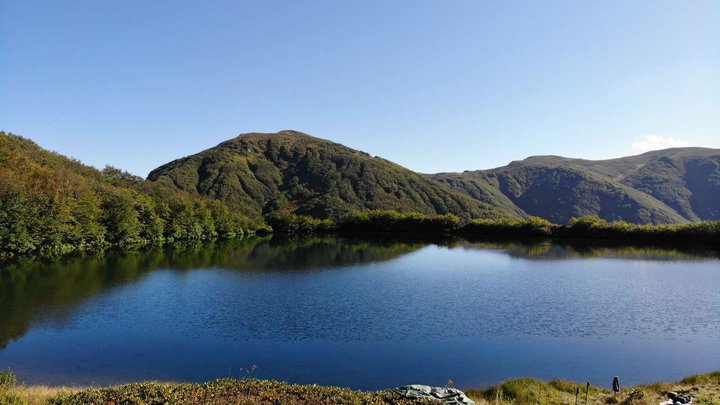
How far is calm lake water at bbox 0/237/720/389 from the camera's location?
2889 cm

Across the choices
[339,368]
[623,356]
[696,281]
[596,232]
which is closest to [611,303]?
[623,356]

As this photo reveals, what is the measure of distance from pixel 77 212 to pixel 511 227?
12521 cm

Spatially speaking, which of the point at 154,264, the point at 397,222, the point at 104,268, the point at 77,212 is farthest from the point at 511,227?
the point at 77,212

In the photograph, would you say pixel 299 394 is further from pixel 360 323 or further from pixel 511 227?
pixel 511 227

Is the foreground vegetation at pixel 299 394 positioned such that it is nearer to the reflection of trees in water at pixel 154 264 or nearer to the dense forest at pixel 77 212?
the reflection of trees in water at pixel 154 264

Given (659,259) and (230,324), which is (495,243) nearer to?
(659,259)

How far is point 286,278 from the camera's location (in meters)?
66.0

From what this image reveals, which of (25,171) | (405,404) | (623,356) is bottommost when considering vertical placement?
(623,356)

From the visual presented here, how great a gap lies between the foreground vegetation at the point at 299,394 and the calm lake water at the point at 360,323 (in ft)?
11.4

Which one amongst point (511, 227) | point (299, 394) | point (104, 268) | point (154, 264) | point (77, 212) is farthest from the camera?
point (511, 227)

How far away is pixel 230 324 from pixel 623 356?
31876 millimetres

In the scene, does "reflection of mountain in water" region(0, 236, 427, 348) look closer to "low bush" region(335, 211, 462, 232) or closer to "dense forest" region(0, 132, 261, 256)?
"dense forest" region(0, 132, 261, 256)

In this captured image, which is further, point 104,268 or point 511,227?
point 511,227

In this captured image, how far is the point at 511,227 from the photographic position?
145m
